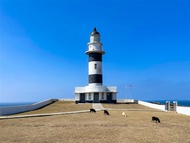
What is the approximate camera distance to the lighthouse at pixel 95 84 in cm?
4200

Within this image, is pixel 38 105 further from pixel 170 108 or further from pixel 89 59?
pixel 170 108

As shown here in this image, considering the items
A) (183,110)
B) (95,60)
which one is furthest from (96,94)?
(183,110)

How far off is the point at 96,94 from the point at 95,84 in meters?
1.63

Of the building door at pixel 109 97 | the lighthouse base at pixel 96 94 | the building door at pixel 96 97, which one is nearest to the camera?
the lighthouse base at pixel 96 94

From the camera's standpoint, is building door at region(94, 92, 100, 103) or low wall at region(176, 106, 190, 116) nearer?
low wall at region(176, 106, 190, 116)

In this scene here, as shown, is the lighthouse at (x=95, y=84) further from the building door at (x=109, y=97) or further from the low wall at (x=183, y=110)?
the low wall at (x=183, y=110)

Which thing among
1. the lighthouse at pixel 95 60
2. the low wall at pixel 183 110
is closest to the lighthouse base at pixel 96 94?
the lighthouse at pixel 95 60

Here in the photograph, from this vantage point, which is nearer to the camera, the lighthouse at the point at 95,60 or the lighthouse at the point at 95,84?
the lighthouse at the point at 95,84

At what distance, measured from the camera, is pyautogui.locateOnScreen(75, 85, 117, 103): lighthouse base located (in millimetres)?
41719

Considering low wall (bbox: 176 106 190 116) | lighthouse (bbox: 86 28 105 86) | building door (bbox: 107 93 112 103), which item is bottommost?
low wall (bbox: 176 106 190 116)

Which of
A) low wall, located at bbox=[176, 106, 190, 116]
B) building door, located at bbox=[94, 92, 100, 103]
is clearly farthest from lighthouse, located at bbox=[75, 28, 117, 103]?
low wall, located at bbox=[176, 106, 190, 116]

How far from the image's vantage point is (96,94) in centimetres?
4194

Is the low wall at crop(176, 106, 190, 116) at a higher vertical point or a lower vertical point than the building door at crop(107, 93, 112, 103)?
lower

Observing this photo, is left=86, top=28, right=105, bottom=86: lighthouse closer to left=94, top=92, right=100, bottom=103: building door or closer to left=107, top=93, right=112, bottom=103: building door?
left=94, top=92, right=100, bottom=103: building door
